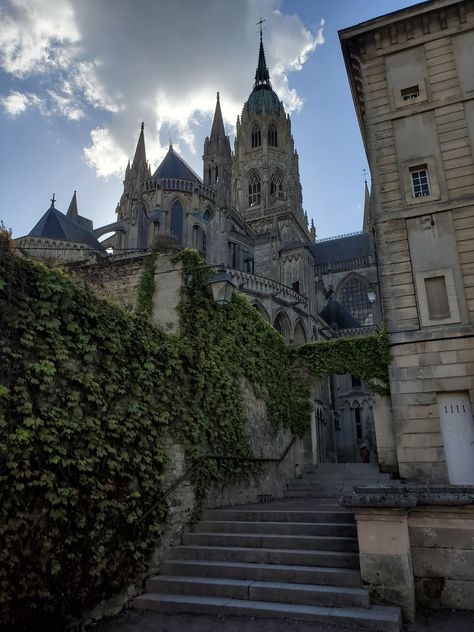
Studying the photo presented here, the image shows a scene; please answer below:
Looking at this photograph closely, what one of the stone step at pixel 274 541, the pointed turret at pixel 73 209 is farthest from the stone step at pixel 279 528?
the pointed turret at pixel 73 209

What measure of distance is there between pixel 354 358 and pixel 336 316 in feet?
88.3

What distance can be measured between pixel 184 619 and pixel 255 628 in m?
0.82

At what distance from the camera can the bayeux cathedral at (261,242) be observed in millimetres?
31156

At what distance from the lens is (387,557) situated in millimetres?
4617

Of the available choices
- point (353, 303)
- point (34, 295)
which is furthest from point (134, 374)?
point (353, 303)

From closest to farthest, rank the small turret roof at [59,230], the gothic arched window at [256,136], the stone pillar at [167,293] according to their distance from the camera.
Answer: the stone pillar at [167,293] < the small turret roof at [59,230] < the gothic arched window at [256,136]

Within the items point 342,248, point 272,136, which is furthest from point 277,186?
point 342,248

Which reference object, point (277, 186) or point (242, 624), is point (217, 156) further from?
point (242, 624)

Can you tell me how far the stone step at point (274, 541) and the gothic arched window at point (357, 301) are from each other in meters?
39.4

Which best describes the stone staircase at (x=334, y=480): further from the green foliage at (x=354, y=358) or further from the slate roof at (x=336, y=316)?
the slate roof at (x=336, y=316)

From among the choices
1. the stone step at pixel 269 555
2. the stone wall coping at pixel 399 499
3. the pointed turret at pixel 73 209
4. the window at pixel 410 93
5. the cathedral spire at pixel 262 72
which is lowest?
the stone step at pixel 269 555

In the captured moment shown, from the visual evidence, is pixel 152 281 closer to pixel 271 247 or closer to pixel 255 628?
pixel 255 628

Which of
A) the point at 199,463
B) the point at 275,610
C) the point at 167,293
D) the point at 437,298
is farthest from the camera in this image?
the point at 437,298

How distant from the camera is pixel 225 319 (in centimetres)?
1000
